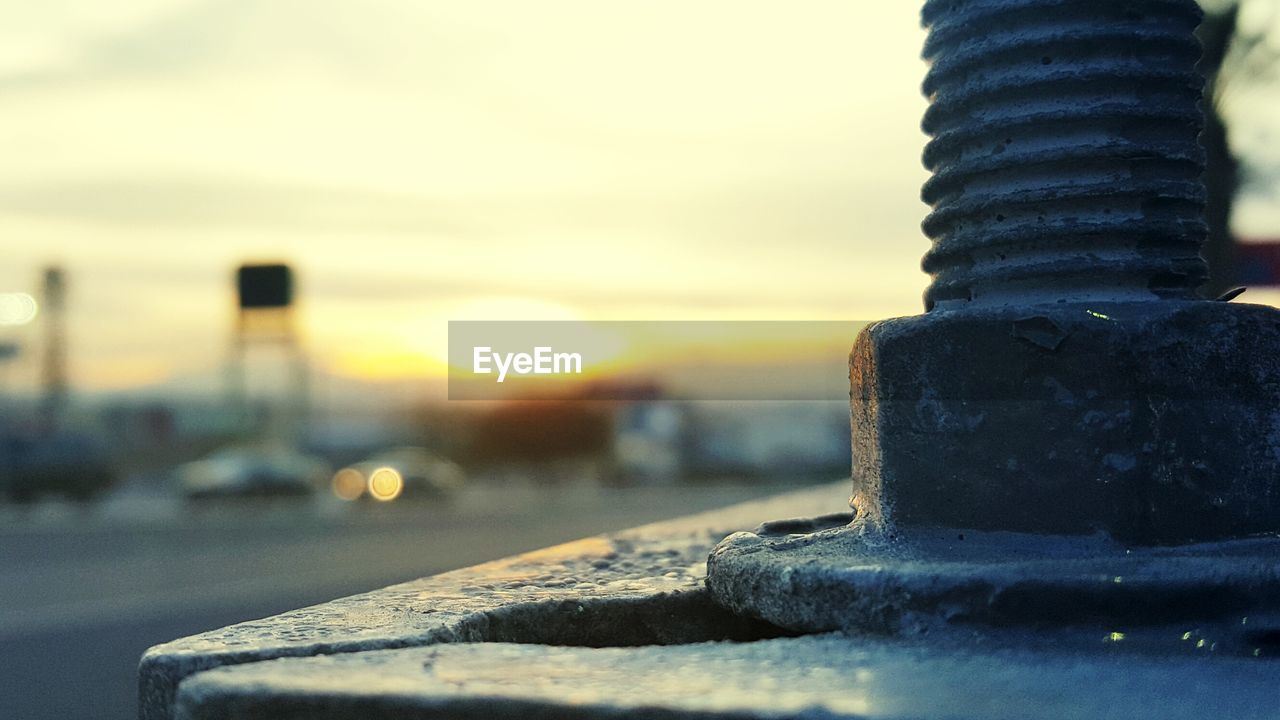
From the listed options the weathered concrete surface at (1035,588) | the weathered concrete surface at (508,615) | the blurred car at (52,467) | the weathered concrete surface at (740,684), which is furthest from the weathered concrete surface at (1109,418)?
the blurred car at (52,467)

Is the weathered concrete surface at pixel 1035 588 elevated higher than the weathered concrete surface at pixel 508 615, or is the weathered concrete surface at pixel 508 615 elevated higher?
the weathered concrete surface at pixel 1035 588

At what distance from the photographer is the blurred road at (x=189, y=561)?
6906 mm

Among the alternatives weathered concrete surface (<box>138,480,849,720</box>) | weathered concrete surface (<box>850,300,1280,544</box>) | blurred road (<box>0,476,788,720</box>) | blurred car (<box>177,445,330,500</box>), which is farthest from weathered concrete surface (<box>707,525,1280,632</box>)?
blurred car (<box>177,445,330,500</box>)

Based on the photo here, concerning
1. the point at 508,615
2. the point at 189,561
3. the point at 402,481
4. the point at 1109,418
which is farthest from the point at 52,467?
the point at 1109,418

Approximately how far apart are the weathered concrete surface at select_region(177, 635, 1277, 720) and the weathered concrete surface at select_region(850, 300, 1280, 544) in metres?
0.24

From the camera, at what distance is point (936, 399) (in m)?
1.56

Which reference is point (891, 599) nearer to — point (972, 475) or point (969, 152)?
point (972, 475)

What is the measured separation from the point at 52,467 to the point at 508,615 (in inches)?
1086

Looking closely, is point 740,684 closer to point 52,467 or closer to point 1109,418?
point 1109,418

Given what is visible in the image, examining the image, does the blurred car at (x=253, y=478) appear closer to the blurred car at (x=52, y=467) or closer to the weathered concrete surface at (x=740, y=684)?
the blurred car at (x=52, y=467)

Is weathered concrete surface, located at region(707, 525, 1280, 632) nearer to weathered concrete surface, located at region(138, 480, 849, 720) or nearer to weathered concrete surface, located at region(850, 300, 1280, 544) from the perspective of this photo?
weathered concrete surface, located at region(850, 300, 1280, 544)

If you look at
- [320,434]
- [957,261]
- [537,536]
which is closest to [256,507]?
[537,536]

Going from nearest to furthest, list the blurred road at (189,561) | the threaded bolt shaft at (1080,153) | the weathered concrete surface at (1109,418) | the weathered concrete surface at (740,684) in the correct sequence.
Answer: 1. the weathered concrete surface at (740,684)
2. the weathered concrete surface at (1109,418)
3. the threaded bolt shaft at (1080,153)
4. the blurred road at (189,561)

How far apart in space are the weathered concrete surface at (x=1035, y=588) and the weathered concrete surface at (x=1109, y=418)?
4 centimetres
